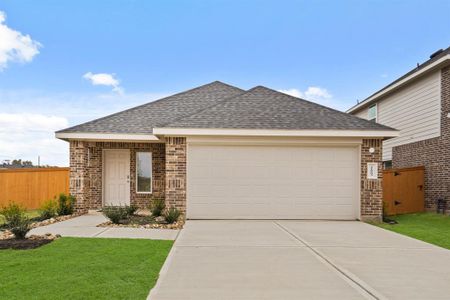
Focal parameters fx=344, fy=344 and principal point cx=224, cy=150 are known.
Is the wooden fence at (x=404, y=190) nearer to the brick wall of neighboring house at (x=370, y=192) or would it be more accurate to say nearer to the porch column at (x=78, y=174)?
the brick wall of neighboring house at (x=370, y=192)

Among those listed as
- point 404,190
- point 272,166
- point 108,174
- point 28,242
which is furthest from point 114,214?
point 404,190

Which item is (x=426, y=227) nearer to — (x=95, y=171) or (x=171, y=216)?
(x=171, y=216)

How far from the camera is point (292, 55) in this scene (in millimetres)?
19625

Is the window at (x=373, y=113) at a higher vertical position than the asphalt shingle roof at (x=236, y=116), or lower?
higher

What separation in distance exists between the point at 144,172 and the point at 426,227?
972cm

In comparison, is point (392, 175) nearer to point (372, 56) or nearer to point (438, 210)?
point (438, 210)

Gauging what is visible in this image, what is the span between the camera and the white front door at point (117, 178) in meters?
13.2

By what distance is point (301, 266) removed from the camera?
552 cm

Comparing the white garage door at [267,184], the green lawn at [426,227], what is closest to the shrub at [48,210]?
the white garage door at [267,184]

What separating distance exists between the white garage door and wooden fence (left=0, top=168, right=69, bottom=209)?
729cm

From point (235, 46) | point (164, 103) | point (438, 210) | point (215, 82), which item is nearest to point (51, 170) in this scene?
point (164, 103)

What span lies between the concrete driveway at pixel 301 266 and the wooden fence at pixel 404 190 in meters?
5.34

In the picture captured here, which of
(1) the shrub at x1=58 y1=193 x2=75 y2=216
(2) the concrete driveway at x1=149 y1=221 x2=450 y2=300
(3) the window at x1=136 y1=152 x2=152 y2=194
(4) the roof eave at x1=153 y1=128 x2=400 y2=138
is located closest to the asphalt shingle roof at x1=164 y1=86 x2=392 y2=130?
(4) the roof eave at x1=153 y1=128 x2=400 y2=138

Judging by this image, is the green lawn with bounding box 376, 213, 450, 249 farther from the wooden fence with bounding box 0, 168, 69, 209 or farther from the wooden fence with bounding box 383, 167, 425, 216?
the wooden fence with bounding box 0, 168, 69, 209
